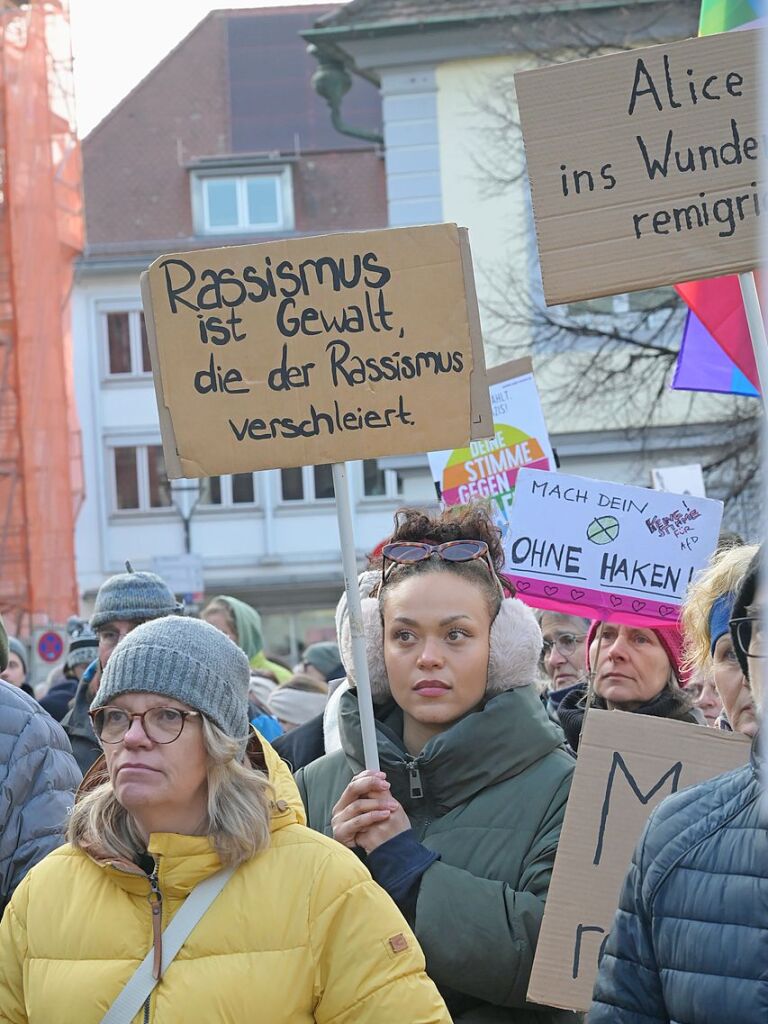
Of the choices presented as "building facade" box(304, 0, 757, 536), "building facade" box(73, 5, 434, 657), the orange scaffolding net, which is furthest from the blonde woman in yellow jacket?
"building facade" box(73, 5, 434, 657)

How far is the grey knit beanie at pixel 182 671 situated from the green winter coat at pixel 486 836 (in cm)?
54

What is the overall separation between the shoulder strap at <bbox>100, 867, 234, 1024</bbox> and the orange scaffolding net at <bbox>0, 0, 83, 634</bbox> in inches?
763

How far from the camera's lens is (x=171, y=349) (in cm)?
385

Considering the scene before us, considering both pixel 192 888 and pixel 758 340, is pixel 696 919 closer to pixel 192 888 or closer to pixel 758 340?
pixel 192 888

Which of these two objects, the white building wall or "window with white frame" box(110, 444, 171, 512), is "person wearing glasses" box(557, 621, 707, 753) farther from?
"window with white frame" box(110, 444, 171, 512)

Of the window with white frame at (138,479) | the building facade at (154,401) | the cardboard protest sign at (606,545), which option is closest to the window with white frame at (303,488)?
the building facade at (154,401)

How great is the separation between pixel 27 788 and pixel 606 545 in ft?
5.52

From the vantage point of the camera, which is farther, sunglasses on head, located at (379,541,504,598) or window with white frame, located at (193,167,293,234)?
window with white frame, located at (193,167,293,234)

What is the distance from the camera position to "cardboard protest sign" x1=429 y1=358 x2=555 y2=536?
742cm

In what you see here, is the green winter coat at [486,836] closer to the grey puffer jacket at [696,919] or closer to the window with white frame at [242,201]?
the grey puffer jacket at [696,919]

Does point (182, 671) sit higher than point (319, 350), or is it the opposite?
point (319, 350)

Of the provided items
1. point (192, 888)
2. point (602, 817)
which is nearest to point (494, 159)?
point (602, 817)

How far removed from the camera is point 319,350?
12.6 ft

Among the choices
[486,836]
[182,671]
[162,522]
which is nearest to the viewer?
[182,671]
